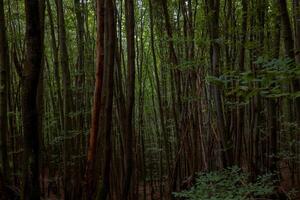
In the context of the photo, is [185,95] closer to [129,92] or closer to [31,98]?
[129,92]

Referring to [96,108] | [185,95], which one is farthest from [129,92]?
[185,95]

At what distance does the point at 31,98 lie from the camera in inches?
111

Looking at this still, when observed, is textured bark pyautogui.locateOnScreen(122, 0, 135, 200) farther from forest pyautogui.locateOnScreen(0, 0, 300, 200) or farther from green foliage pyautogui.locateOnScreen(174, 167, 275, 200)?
green foliage pyautogui.locateOnScreen(174, 167, 275, 200)

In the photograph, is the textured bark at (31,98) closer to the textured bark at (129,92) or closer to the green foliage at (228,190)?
the green foliage at (228,190)

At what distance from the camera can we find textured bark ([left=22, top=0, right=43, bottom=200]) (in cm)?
277

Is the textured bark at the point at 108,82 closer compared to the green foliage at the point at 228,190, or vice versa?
the textured bark at the point at 108,82

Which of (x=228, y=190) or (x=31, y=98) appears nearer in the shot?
(x=31, y=98)

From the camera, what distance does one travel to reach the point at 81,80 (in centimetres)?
935

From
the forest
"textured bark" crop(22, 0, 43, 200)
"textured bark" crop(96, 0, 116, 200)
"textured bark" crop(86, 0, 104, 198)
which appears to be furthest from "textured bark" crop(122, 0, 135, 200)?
"textured bark" crop(22, 0, 43, 200)

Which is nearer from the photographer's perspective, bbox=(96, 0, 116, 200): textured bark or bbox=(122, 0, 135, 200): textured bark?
bbox=(96, 0, 116, 200): textured bark

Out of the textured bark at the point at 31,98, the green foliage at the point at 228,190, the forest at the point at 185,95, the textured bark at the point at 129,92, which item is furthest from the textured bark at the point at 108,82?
the textured bark at the point at 31,98

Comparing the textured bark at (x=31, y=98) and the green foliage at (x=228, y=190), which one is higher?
the textured bark at (x=31, y=98)

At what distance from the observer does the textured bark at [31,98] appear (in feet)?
9.10

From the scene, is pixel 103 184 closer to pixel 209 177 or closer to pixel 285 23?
pixel 209 177
